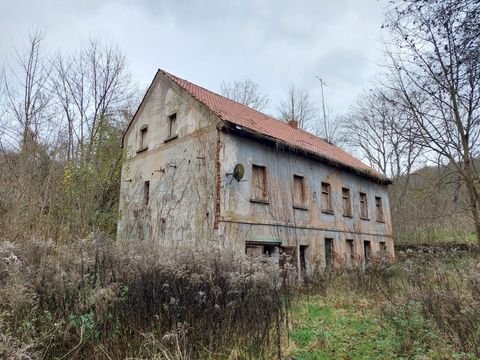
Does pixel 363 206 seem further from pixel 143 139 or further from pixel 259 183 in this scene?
pixel 143 139

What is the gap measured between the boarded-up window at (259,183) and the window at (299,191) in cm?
180

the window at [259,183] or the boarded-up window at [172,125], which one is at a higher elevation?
the boarded-up window at [172,125]

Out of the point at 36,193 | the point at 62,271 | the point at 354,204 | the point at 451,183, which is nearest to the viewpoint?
the point at 62,271

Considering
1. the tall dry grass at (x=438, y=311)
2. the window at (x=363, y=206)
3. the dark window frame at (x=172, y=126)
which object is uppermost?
the dark window frame at (x=172, y=126)

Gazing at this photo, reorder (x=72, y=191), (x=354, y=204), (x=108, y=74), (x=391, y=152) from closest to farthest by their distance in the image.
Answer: (x=72, y=191), (x=354, y=204), (x=108, y=74), (x=391, y=152)

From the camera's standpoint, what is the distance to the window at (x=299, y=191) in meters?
14.5

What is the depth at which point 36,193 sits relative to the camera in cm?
644

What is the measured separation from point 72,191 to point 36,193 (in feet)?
3.42

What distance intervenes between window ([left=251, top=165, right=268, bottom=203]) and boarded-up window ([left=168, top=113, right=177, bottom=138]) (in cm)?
391

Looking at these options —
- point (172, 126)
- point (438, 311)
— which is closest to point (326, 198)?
point (172, 126)

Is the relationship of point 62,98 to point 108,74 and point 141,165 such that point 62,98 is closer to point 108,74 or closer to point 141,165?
point 108,74

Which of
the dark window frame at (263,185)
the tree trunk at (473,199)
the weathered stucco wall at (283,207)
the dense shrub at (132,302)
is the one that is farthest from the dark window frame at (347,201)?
the dense shrub at (132,302)

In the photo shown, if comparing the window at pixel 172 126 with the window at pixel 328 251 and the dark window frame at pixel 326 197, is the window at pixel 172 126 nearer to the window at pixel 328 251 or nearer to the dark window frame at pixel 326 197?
the dark window frame at pixel 326 197

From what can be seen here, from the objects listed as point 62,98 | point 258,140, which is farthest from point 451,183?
point 62,98
